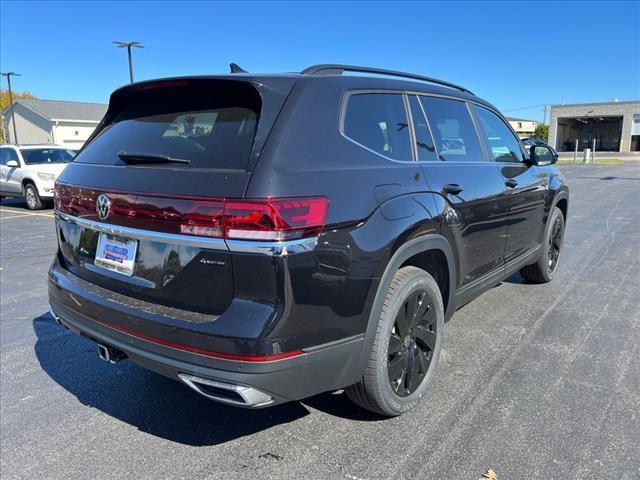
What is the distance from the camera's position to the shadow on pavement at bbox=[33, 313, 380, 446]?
2.87 metres

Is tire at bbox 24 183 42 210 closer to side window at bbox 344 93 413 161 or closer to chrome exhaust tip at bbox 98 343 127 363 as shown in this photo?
chrome exhaust tip at bbox 98 343 127 363

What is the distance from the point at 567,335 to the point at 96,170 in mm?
3601

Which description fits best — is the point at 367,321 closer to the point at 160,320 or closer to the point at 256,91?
the point at 160,320

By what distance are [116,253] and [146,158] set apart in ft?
1.60

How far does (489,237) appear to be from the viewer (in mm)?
3758

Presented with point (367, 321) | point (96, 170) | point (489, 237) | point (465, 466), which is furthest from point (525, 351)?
point (96, 170)

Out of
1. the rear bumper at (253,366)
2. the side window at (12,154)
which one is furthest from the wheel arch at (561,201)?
the side window at (12,154)

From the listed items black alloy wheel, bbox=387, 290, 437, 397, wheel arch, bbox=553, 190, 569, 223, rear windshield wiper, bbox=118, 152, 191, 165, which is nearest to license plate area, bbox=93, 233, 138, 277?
rear windshield wiper, bbox=118, 152, 191, 165

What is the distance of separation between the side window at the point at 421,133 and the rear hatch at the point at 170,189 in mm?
1041

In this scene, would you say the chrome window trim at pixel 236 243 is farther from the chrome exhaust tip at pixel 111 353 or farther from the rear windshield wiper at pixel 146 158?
the chrome exhaust tip at pixel 111 353

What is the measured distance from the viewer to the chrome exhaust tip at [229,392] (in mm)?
2137

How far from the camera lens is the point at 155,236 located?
2.30m

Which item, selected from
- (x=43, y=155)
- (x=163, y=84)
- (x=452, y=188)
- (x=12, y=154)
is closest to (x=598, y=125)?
(x=43, y=155)

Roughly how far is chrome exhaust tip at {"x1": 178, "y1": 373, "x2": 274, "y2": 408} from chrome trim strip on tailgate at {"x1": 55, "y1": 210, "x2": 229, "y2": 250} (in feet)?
1.88
